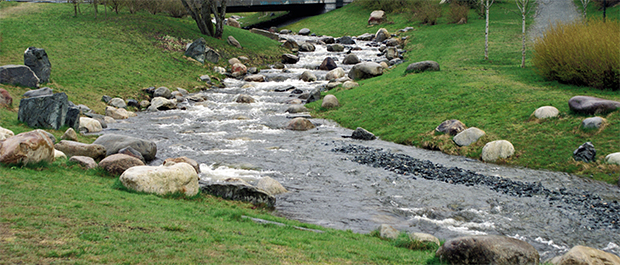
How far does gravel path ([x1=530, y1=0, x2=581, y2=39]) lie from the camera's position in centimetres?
5417

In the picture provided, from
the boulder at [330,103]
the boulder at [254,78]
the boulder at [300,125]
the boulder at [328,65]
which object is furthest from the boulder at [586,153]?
the boulder at [328,65]

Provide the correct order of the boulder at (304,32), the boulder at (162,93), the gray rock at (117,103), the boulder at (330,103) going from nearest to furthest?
the gray rock at (117,103), the boulder at (330,103), the boulder at (162,93), the boulder at (304,32)

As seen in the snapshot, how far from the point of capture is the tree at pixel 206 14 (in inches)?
2161

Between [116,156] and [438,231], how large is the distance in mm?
12772

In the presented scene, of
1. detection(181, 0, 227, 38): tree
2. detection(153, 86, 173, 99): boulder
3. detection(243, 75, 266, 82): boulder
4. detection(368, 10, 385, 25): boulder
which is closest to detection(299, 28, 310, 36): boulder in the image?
detection(368, 10, 385, 25): boulder

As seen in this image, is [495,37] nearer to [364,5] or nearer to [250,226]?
[364,5]

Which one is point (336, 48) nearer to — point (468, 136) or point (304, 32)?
point (304, 32)

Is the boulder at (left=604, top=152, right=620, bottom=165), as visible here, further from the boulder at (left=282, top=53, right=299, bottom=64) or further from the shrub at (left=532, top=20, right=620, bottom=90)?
the boulder at (left=282, top=53, right=299, bottom=64)

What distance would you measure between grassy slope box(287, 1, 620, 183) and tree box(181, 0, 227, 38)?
24.3 metres

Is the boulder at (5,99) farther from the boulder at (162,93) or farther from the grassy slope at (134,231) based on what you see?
the boulder at (162,93)

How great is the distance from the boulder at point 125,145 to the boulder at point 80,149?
722mm

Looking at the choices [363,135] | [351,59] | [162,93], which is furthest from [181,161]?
[351,59]

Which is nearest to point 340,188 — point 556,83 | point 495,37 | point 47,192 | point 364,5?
point 47,192

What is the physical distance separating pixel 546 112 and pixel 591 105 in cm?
205
